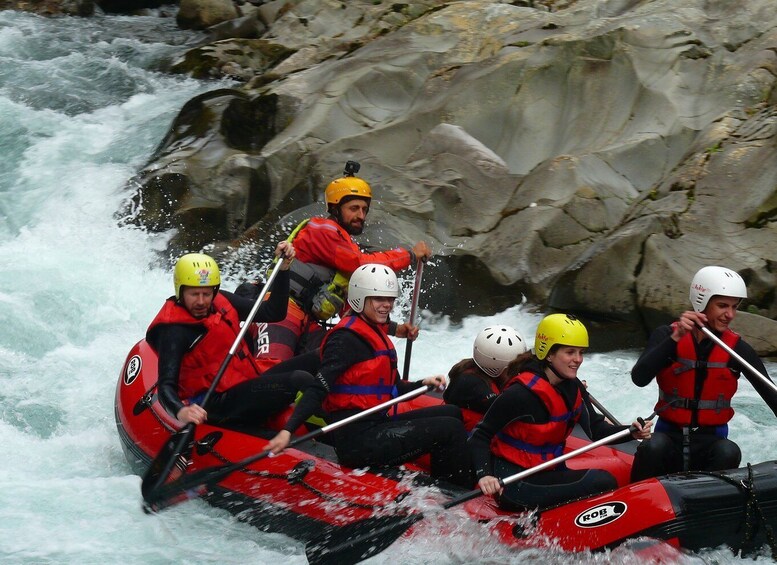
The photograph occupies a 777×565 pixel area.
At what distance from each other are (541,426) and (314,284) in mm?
2543

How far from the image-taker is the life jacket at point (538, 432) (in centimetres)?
496

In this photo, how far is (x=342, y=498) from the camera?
5422 mm

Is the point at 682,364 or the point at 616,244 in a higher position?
the point at 682,364

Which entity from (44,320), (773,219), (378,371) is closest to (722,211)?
(773,219)

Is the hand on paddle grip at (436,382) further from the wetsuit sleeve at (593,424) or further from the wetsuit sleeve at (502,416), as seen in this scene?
the wetsuit sleeve at (593,424)

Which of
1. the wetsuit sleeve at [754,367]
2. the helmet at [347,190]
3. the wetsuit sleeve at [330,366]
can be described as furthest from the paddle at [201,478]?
the helmet at [347,190]

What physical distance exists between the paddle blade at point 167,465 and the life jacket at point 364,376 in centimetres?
86

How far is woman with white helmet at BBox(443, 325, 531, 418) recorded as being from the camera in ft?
18.4

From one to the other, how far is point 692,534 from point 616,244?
4.33 metres

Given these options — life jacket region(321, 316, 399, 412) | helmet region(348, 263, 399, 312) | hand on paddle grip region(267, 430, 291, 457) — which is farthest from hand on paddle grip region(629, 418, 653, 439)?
hand on paddle grip region(267, 430, 291, 457)

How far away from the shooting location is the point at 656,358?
5238 millimetres

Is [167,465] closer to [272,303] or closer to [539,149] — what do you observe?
[272,303]

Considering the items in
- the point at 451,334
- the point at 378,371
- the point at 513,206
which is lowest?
the point at 451,334

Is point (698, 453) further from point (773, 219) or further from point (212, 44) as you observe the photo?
point (212, 44)
